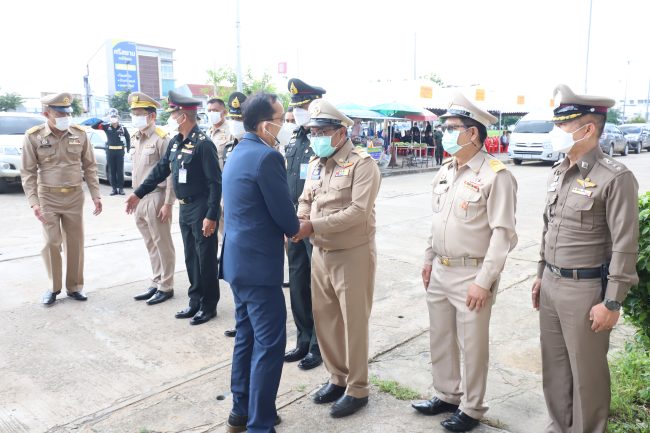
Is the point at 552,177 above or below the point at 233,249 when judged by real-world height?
above

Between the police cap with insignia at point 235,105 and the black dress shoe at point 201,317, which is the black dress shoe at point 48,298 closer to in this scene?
the black dress shoe at point 201,317

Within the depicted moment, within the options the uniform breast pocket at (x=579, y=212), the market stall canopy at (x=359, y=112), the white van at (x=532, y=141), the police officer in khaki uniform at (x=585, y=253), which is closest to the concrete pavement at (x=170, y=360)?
the police officer in khaki uniform at (x=585, y=253)

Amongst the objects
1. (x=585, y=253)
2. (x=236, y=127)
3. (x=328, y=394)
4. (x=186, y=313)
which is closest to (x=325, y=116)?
(x=585, y=253)

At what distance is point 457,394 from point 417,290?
2.52 meters

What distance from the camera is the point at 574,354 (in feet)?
8.55

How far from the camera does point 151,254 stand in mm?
5512

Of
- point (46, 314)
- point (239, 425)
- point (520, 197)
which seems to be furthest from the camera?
point (520, 197)

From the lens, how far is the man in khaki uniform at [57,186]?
5.14 metres

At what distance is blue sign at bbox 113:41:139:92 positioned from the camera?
183 feet

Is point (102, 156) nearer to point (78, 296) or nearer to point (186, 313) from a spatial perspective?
point (78, 296)

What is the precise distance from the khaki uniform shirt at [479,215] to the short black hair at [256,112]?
42.8 inches

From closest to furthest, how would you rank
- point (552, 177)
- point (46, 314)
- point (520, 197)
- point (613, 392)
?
point (552, 177) → point (613, 392) → point (46, 314) → point (520, 197)

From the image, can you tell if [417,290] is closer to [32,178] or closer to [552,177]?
[552,177]

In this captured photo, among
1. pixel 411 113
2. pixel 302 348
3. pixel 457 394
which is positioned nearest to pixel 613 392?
pixel 457 394
